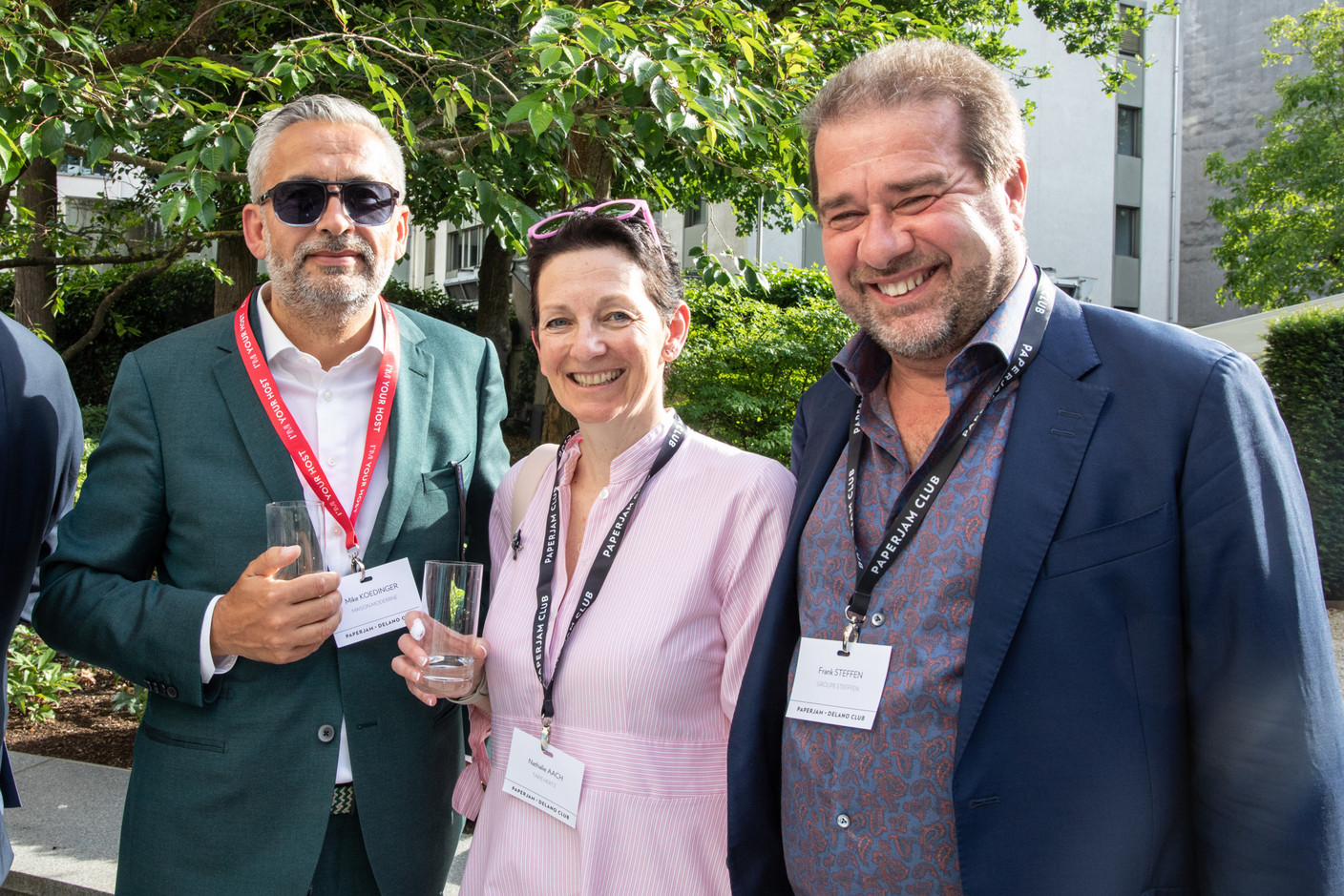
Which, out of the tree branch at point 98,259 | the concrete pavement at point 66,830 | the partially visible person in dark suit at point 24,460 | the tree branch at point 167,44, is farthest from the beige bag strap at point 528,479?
the tree branch at point 98,259

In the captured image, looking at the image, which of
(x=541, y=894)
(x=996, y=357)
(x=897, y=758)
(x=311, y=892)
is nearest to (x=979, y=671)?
(x=897, y=758)

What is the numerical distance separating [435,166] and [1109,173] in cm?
2665

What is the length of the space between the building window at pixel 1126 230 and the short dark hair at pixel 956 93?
1201 inches

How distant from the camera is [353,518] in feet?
7.59

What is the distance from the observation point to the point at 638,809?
1.97 m

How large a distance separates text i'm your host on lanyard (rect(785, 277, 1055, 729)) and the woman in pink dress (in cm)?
23

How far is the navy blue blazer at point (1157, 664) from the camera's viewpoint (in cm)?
151

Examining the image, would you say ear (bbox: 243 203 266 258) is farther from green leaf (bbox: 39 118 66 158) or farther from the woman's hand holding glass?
green leaf (bbox: 39 118 66 158)

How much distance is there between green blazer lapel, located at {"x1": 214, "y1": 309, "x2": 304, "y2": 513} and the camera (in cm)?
227

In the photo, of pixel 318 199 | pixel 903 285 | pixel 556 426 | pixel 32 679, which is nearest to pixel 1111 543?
pixel 903 285

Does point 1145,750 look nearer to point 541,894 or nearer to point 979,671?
point 979,671

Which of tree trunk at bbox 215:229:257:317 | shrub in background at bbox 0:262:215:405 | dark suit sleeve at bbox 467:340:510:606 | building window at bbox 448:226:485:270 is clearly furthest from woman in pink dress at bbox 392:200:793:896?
building window at bbox 448:226:485:270

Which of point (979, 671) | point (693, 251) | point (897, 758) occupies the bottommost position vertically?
point (897, 758)

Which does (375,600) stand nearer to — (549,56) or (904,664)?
(904,664)
